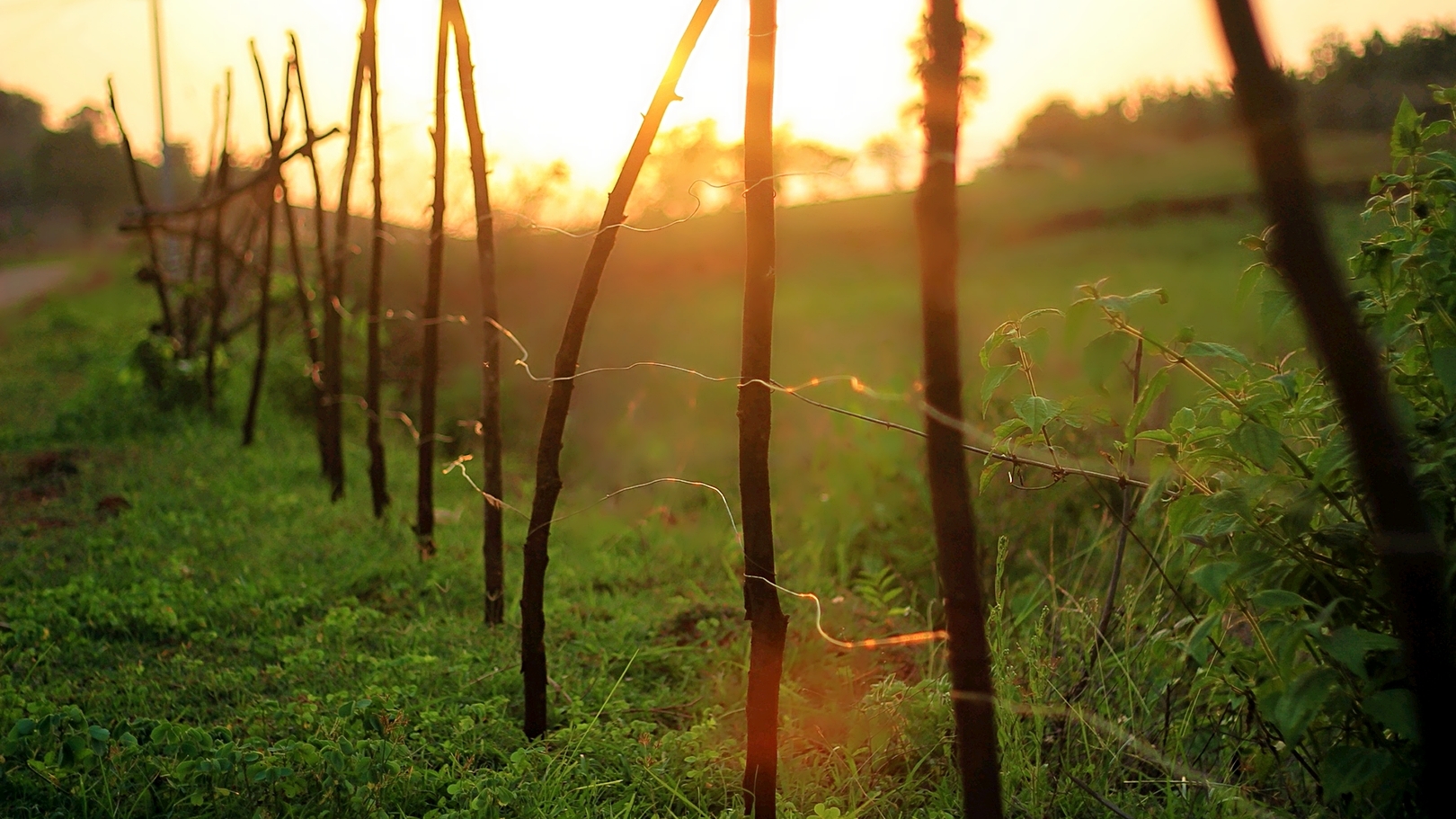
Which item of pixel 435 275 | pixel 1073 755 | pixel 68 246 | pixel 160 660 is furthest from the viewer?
pixel 68 246

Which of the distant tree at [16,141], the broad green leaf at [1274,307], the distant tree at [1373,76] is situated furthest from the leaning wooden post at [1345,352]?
the distant tree at [16,141]

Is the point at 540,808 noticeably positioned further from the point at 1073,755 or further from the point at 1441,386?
the point at 1441,386

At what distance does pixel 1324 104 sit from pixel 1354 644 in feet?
53.5

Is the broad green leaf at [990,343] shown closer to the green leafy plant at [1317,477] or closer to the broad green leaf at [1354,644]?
the green leafy plant at [1317,477]

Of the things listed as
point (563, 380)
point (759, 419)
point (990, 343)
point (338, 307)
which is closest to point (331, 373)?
point (338, 307)

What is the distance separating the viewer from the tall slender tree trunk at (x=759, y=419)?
86.0 inches

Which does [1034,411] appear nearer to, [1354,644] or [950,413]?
[950,413]

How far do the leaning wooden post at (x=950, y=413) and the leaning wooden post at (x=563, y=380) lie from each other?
36.2 inches

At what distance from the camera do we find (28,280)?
800 inches

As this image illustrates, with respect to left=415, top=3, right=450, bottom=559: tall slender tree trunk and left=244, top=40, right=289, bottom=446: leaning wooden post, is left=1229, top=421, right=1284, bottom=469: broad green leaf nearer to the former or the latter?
left=415, top=3, right=450, bottom=559: tall slender tree trunk

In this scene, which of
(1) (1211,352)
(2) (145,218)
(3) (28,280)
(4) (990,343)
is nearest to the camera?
(1) (1211,352)

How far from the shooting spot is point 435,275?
4.26 m

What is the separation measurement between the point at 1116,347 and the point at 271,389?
805cm

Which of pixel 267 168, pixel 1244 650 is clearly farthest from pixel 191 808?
pixel 267 168
